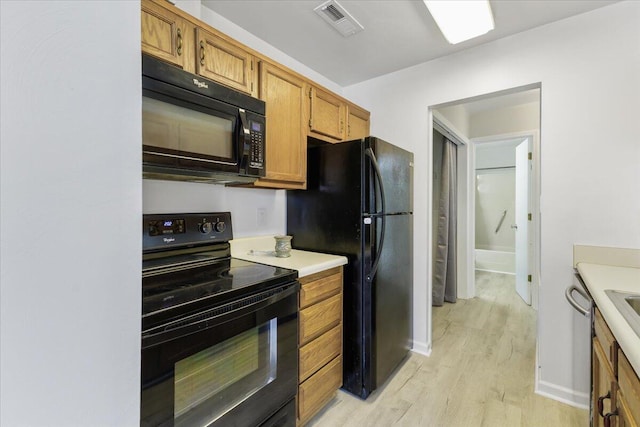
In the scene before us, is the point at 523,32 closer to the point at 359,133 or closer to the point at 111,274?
the point at 359,133

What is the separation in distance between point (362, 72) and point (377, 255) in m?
1.70

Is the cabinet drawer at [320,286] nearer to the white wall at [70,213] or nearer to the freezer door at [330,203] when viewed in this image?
the freezer door at [330,203]

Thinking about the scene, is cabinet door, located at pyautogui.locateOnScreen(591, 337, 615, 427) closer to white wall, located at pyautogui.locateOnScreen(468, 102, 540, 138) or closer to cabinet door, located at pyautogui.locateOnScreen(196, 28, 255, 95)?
cabinet door, located at pyautogui.locateOnScreen(196, 28, 255, 95)

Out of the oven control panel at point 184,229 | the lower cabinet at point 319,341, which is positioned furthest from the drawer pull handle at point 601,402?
the oven control panel at point 184,229

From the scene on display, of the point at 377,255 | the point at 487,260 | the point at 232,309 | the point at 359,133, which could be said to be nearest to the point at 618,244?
the point at 377,255

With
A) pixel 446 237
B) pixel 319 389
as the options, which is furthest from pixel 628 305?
pixel 446 237

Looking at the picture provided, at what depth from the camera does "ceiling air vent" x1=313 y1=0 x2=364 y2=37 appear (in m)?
1.71

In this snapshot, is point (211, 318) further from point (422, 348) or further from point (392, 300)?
point (422, 348)

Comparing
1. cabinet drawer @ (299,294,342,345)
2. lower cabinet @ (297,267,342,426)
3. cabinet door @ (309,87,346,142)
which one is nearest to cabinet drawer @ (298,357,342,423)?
lower cabinet @ (297,267,342,426)

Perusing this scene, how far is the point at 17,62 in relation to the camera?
399 mm

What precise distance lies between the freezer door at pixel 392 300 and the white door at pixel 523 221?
7.15 feet

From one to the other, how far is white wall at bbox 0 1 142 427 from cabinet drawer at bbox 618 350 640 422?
115 centimetres

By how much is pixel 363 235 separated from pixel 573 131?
4.74 ft

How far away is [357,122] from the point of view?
8.39 feet
